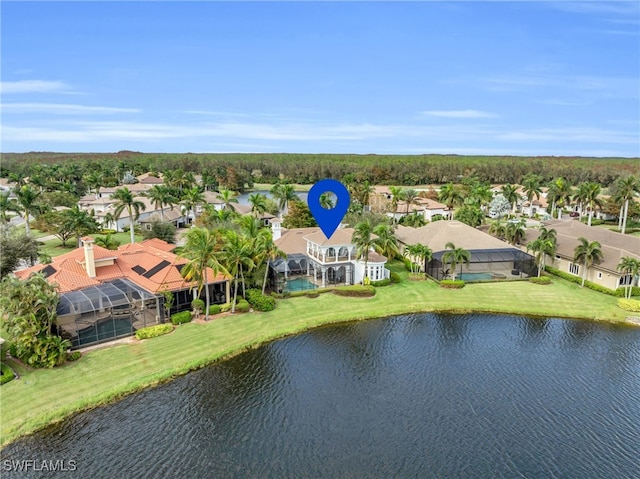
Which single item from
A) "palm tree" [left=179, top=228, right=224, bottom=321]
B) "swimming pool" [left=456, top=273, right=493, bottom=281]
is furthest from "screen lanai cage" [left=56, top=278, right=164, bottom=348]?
"swimming pool" [left=456, top=273, right=493, bottom=281]

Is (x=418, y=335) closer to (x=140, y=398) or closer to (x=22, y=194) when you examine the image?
(x=140, y=398)

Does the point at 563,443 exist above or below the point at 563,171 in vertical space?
below

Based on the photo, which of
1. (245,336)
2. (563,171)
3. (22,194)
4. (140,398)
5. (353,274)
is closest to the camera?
(140,398)

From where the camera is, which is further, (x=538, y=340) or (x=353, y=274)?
(x=353, y=274)

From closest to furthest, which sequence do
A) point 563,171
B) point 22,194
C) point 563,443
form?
point 563,443, point 22,194, point 563,171

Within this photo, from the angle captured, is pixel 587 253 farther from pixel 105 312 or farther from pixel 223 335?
pixel 105 312

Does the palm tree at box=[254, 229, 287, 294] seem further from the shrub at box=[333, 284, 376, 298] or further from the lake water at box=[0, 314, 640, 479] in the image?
the lake water at box=[0, 314, 640, 479]

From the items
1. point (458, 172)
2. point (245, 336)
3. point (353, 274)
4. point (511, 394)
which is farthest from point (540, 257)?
point (458, 172)

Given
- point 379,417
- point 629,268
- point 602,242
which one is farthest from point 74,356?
point 602,242
